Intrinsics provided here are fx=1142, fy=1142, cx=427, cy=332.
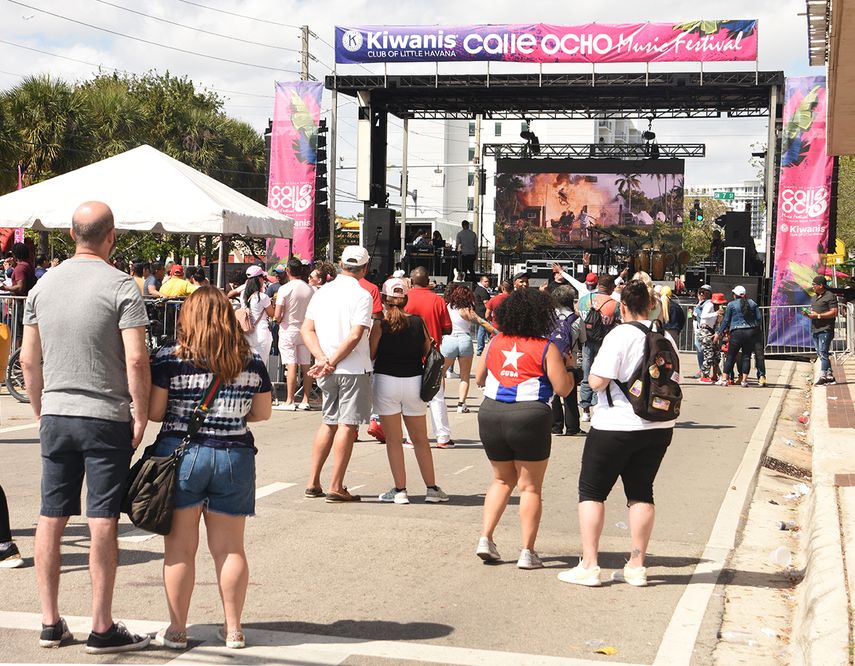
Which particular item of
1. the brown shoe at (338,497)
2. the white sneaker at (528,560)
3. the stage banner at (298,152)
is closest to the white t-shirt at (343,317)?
the brown shoe at (338,497)

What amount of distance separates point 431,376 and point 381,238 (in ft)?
83.2

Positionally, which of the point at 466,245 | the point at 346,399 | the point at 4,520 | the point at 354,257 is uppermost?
the point at 466,245

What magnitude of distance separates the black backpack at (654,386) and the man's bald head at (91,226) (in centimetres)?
311

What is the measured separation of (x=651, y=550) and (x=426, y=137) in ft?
358

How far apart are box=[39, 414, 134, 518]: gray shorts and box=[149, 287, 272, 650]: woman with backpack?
0.18m

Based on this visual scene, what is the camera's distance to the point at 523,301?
7102 mm

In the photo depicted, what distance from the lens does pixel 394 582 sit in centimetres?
677

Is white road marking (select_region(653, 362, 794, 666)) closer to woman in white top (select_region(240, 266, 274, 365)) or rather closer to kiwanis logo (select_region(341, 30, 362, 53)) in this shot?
woman in white top (select_region(240, 266, 274, 365))

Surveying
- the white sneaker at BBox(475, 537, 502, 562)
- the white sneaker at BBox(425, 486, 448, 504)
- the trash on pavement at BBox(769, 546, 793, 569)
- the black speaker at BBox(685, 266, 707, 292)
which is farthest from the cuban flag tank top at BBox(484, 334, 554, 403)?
the black speaker at BBox(685, 266, 707, 292)

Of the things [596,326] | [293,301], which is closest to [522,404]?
[596,326]

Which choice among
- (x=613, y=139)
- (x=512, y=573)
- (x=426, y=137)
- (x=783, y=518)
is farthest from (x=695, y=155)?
(x=613, y=139)

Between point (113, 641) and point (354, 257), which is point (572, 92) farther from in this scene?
point (113, 641)

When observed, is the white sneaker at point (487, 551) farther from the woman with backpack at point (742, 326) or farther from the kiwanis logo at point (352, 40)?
the kiwanis logo at point (352, 40)

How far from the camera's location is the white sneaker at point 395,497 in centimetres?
911
